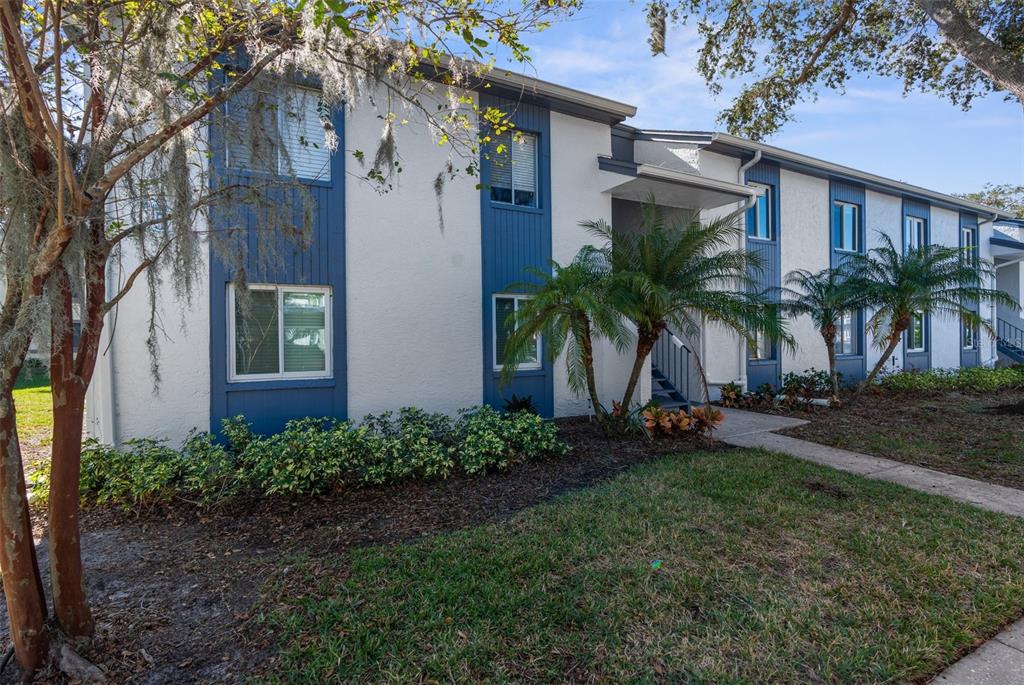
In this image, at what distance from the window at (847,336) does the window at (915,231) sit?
3671 millimetres

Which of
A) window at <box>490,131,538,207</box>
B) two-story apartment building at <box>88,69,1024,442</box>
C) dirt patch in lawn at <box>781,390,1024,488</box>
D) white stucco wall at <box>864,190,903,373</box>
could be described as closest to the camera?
two-story apartment building at <box>88,69,1024,442</box>

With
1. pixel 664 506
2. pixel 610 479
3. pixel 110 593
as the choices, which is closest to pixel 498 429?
pixel 610 479

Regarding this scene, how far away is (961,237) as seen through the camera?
17.8 meters

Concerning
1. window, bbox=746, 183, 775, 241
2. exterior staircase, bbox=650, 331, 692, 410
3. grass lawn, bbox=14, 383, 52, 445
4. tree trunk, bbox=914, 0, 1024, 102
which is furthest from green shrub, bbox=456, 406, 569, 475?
window, bbox=746, 183, 775, 241

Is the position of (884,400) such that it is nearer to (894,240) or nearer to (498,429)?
(894,240)

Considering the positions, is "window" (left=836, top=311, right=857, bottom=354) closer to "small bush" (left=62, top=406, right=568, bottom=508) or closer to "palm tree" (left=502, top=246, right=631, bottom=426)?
"palm tree" (left=502, top=246, right=631, bottom=426)

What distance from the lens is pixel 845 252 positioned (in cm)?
1407

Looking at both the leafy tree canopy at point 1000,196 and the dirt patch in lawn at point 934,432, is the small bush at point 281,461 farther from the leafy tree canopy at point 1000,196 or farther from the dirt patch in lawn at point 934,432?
the leafy tree canopy at point 1000,196

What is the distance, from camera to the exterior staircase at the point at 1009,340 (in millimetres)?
17922

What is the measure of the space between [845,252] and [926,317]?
15.0ft

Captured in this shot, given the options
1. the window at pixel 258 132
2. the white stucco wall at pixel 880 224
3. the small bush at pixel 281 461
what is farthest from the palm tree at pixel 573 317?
the white stucco wall at pixel 880 224

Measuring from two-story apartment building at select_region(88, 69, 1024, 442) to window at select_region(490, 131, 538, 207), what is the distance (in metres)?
0.02

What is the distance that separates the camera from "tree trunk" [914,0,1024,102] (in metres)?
6.62

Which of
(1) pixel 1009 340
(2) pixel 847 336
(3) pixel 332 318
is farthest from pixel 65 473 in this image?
(1) pixel 1009 340
